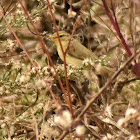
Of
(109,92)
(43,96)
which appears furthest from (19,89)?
(109,92)

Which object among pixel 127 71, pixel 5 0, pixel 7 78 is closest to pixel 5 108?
pixel 7 78

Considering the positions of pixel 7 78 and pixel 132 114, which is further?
pixel 7 78

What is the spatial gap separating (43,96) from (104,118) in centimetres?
28

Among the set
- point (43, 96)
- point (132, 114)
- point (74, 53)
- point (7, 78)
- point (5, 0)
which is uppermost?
point (5, 0)

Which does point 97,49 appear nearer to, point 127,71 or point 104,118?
point 127,71

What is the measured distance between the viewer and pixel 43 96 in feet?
3.42

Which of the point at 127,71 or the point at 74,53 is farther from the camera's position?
the point at 74,53

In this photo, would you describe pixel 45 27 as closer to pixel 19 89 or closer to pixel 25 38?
pixel 25 38

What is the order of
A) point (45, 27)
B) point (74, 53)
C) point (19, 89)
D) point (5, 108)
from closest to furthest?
point (19, 89), point (5, 108), point (45, 27), point (74, 53)

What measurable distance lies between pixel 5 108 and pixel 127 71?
2.05 ft

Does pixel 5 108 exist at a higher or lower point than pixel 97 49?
lower

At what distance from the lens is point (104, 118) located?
87 cm

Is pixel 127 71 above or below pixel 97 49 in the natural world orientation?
below

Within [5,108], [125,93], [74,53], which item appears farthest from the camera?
[74,53]
